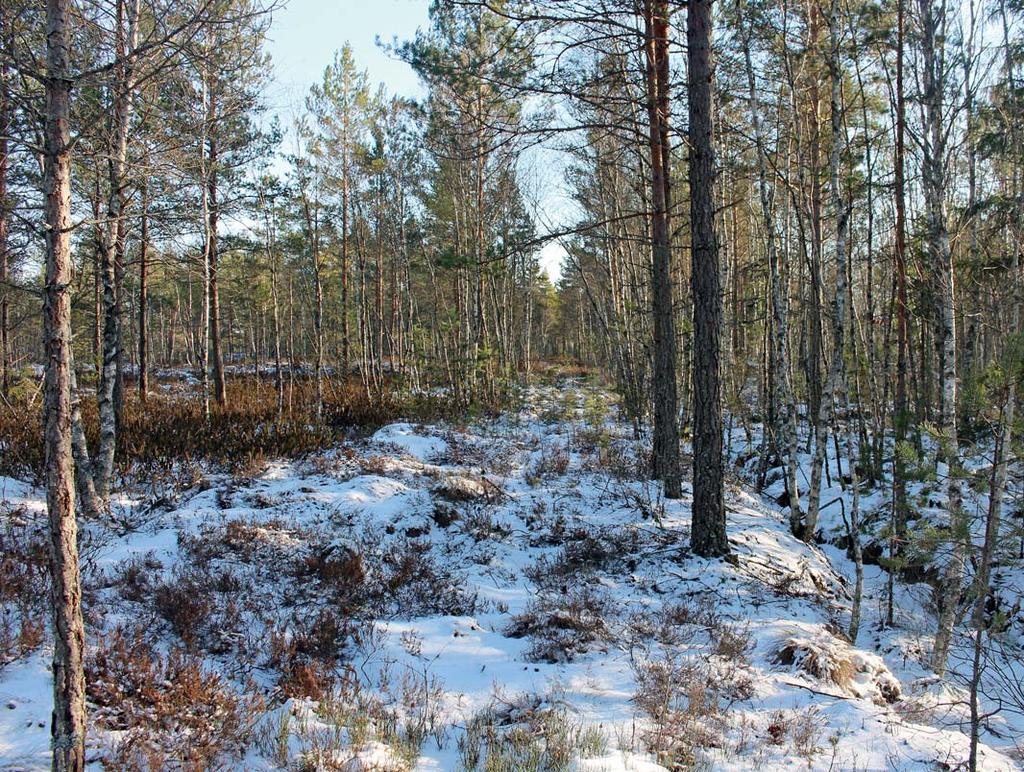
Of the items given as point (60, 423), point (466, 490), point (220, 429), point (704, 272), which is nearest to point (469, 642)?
point (60, 423)

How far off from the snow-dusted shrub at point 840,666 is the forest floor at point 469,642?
0.02m

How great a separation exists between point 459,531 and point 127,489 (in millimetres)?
4986

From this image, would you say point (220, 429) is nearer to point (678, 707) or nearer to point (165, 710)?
point (165, 710)

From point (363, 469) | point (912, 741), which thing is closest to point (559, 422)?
point (363, 469)

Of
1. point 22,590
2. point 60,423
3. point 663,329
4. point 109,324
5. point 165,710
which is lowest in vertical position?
point 165,710

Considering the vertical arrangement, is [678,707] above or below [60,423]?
below

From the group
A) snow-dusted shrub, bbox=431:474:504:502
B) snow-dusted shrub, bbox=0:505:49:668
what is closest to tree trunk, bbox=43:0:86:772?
snow-dusted shrub, bbox=0:505:49:668

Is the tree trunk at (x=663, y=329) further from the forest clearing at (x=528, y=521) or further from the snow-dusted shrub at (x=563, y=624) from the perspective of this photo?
the snow-dusted shrub at (x=563, y=624)

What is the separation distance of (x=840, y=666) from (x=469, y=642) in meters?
2.79

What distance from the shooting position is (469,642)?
4.49 metres

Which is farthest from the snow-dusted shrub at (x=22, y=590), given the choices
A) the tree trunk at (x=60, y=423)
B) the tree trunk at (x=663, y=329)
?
the tree trunk at (x=663, y=329)

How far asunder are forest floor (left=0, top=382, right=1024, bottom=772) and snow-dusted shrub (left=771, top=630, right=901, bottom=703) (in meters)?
0.02

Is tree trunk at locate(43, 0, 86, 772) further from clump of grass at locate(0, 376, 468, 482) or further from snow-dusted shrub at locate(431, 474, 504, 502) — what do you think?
snow-dusted shrub at locate(431, 474, 504, 502)

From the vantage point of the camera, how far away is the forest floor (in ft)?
10.2
